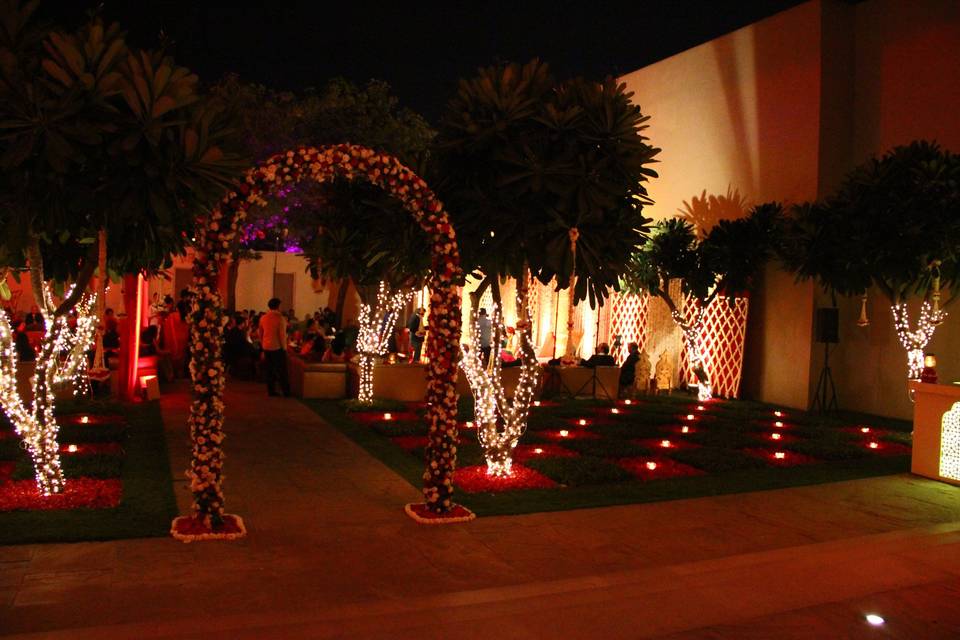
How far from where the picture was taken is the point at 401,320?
2686 centimetres

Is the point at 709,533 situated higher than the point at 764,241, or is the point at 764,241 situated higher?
the point at 764,241

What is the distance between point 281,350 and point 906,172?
9885 millimetres

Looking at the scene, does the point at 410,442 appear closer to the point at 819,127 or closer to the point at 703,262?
the point at 703,262

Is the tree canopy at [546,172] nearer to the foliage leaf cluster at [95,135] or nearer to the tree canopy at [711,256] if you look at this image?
the foliage leaf cluster at [95,135]

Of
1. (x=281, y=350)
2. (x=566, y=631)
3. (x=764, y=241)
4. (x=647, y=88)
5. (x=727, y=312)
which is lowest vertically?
(x=566, y=631)

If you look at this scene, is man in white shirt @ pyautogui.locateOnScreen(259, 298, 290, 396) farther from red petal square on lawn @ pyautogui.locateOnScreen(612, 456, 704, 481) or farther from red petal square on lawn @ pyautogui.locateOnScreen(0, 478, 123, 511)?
red petal square on lawn @ pyautogui.locateOnScreen(612, 456, 704, 481)

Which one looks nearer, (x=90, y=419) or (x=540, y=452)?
(x=540, y=452)

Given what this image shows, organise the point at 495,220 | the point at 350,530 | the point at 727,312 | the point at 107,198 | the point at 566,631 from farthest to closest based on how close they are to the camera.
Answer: the point at 727,312 → the point at 495,220 → the point at 350,530 → the point at 107,198 → the point at 566,631

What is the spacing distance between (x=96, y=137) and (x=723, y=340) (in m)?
12.9

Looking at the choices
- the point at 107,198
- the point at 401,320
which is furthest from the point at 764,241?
the point at 401,320

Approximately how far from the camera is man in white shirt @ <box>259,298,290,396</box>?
13.4 metres

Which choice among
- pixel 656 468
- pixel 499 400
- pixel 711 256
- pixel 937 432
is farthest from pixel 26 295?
pixel 937 432

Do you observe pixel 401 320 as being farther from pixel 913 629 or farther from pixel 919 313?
pixel 913 629

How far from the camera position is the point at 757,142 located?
627 inches
